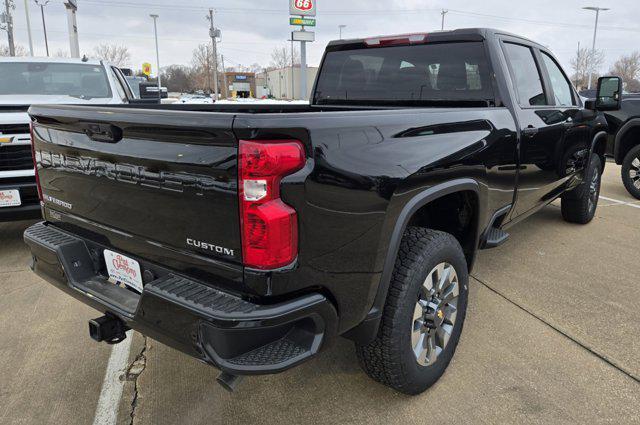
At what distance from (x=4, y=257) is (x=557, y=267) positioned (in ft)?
16.8

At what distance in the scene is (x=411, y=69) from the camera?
361 cm

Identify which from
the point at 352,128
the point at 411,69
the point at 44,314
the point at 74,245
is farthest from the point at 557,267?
the point at 44,314

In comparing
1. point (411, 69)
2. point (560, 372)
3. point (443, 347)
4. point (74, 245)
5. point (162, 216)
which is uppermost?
point (411, 69)

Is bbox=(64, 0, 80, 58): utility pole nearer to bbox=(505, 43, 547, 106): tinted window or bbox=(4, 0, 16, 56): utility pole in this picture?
bbox=(505, 43, 547, 106): tinted window

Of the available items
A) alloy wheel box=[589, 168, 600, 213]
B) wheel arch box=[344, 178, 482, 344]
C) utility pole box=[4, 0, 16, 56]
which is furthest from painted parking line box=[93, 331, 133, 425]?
utility pole box=[4, 0, 16, 56]

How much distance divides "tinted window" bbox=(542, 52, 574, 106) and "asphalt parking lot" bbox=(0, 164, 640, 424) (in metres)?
1.63

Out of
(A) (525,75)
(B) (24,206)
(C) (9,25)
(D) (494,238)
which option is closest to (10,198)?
(B) (24,206)

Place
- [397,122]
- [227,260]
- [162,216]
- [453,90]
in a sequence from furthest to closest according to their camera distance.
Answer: [453,90] → [397,122] → [162,216] → [227,260]

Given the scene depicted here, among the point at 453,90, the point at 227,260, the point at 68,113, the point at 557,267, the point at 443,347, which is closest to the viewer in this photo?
the point at 227,260

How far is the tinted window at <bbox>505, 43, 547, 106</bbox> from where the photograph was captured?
3428mm

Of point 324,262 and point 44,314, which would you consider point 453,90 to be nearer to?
point 324,262

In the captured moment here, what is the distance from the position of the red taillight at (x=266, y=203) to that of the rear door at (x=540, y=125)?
217 centimetres

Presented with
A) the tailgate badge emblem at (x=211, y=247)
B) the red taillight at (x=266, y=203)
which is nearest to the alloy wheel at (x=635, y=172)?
the red taillight at (x=266, y=203)

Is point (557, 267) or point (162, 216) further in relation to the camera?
point (557, 267)
